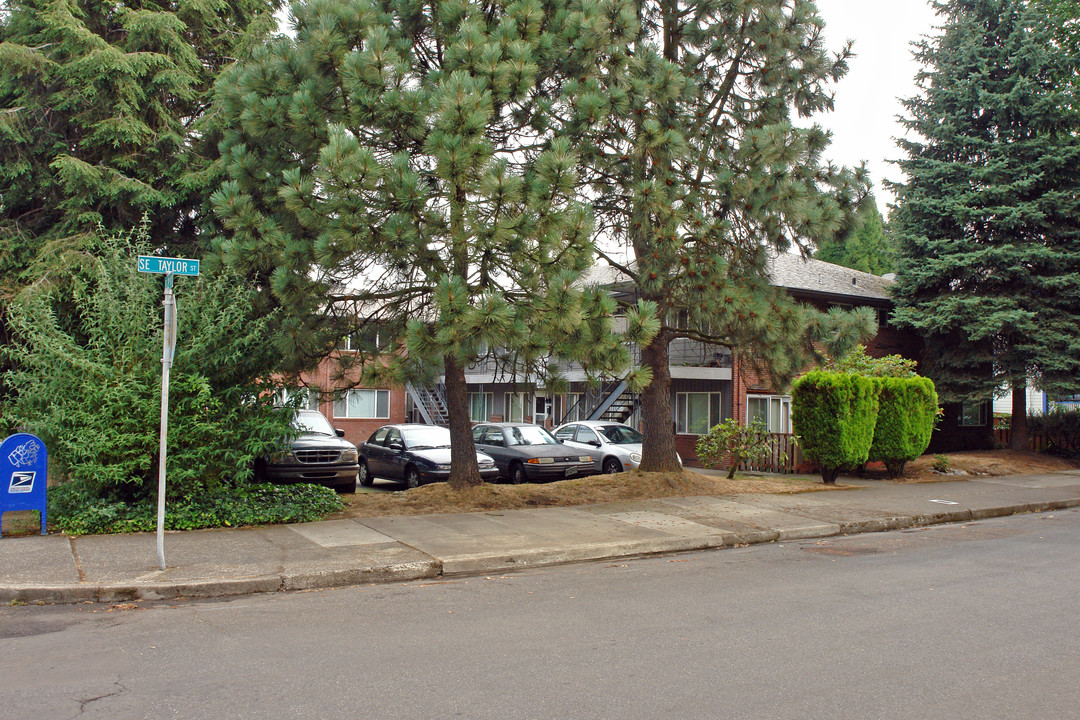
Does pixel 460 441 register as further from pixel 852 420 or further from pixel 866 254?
pixel 866 254

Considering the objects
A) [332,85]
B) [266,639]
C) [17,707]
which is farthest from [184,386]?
[17,707]

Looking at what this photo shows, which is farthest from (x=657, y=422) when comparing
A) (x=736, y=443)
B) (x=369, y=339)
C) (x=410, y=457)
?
(x=369, y=339)

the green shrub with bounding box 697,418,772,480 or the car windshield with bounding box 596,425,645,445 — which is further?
the car windshield with bounding box 596,425,645,445

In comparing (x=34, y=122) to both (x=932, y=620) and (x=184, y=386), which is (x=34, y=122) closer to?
(x=184, y=386)

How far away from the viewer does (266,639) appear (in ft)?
19.3

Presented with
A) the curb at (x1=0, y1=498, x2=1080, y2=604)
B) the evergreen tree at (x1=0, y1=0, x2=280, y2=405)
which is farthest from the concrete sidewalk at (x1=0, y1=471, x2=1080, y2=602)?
the evergreen tree at (x1=0, y1=0, x2=280, y2=405)

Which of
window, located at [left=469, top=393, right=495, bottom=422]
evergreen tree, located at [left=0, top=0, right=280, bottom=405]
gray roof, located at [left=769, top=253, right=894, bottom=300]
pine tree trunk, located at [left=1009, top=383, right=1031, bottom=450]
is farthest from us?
window, located at [left=469, top=393, right=495, bottom=422]

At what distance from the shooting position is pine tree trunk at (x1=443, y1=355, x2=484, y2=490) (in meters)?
13.5

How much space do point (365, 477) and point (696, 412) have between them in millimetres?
11997

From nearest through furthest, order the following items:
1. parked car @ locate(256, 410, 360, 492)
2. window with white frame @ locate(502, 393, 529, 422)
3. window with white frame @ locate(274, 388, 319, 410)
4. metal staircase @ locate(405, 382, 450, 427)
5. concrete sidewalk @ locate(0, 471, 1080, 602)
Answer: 1. concrete sidewalk @ locate(0, 471, 1080, 602)
2. window with white frame @ locate(274, 388, 319, 410)
3. parked car @ locate(256, 410, 360, 492)
4. window with white frame @ locate(502, 393, 529, 422)
5. metal staircase @ locate(405, 382, 450, 427)

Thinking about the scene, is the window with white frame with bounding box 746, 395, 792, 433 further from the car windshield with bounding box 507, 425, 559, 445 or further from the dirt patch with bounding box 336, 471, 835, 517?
the dirt patch with bounding box 336, 471, 835, 517

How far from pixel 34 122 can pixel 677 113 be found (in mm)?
11464

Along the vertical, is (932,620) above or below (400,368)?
below

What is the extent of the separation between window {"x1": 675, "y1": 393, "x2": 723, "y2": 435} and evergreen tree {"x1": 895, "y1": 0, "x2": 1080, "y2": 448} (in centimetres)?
617
